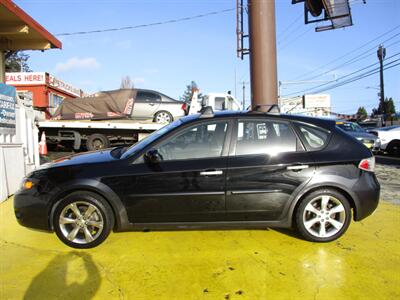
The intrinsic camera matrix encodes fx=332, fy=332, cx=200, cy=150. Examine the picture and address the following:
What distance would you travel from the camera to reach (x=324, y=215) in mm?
3857

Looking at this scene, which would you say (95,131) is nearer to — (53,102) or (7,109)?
(7,109)

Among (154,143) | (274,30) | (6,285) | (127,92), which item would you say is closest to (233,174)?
(154,143)

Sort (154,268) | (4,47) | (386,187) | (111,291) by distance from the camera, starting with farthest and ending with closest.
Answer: (4,47)
(386,187)
(154,268)
(111,291)

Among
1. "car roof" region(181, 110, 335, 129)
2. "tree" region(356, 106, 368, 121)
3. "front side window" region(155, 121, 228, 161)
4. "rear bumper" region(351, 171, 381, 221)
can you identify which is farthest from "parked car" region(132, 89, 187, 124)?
"tree" region(356, 106, 368, 121)

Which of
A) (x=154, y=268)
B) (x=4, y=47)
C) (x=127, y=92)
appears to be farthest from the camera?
(x=127, y=92)

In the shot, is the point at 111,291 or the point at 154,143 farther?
the point at 154,143

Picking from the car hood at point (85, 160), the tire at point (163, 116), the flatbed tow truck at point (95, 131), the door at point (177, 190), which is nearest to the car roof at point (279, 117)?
the door at point (177, 190)

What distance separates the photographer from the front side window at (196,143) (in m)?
3.84

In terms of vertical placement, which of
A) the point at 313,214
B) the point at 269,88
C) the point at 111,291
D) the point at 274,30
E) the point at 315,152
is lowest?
the point at 111,291

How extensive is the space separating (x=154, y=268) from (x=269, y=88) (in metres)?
4.99

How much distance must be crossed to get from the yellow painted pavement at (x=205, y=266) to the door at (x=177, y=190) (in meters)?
0.41

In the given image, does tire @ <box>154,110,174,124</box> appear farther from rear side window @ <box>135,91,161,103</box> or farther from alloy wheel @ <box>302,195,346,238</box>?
alloy wheel @ <box>302,195,346,238</box>

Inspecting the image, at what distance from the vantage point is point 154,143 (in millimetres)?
3871

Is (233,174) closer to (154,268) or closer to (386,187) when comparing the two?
(154,268)
